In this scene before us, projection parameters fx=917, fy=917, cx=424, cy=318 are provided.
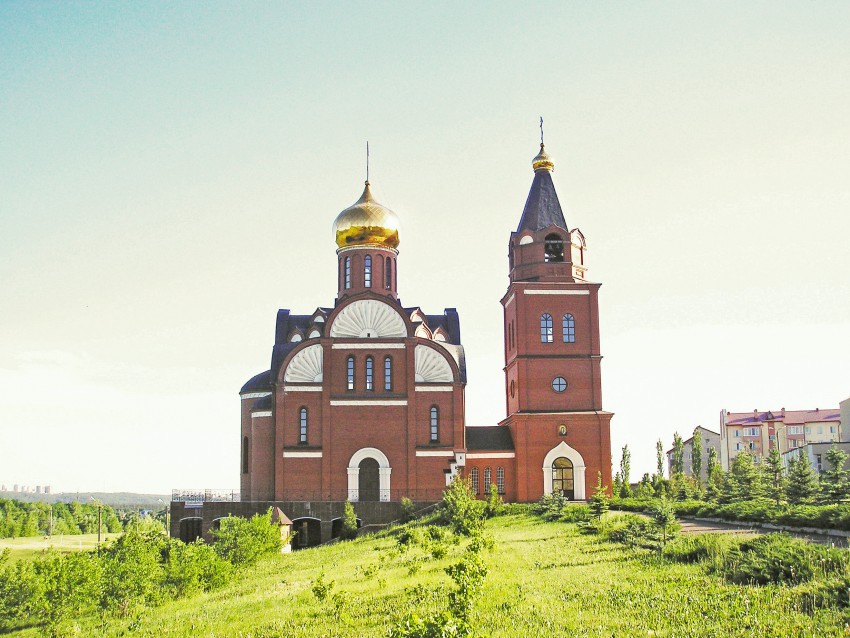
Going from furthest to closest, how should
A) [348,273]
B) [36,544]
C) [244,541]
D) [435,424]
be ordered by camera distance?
[36,544] < [348,273] < [435,424] < [244,541]

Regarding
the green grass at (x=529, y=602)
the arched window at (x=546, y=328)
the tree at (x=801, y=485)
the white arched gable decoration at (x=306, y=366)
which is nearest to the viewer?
the green grass at (x=529, y=602)

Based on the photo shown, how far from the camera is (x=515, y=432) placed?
3278cm

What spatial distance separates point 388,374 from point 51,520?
3567cm

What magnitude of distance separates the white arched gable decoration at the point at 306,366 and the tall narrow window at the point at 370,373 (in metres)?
1.67

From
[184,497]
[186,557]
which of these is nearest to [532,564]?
[186,557]

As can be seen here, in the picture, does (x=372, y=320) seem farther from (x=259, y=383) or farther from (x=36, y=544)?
(x=36, y=544)

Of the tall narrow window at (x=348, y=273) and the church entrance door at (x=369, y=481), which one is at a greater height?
the tall narrow window at (x=348, y=273)

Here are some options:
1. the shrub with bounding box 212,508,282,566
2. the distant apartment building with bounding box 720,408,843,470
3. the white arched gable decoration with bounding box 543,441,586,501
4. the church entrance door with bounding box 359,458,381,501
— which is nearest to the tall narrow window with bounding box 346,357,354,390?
the church entrance door with bounding box 359,458,381,501

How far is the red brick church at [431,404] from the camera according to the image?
107 ft

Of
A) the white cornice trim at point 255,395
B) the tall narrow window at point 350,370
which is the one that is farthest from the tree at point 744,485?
the white cornice trim at point 255,395

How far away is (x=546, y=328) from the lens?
33438 mm

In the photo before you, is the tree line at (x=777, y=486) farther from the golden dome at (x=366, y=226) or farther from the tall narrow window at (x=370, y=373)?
the golden dome at (x=366, y=226)

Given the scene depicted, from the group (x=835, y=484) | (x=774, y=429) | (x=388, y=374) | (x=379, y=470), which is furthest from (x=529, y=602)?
(x=774, y=429)

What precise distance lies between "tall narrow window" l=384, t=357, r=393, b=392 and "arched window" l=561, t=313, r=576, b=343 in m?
6.43
